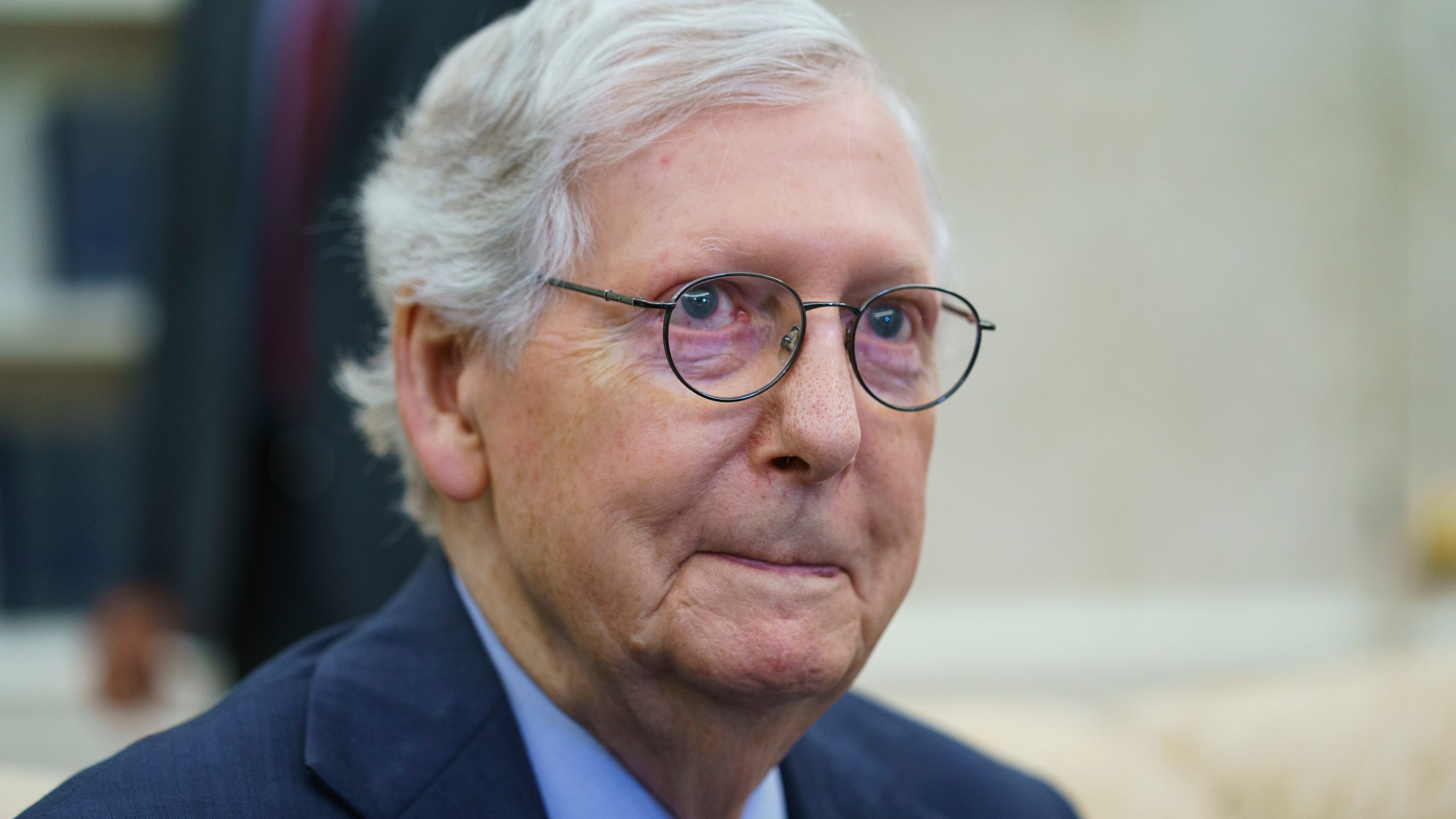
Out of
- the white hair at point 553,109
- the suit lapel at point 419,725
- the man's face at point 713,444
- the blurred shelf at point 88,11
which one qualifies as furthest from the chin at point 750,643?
the blurred shelf at point 88,11

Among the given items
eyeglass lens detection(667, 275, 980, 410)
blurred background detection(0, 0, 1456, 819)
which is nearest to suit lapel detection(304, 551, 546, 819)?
eyeglass lens detection(667, 275, 980, 410)

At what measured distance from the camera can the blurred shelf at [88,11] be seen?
319 cm

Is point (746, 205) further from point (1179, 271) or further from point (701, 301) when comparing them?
point (1179, 271)

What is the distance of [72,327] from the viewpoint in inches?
131

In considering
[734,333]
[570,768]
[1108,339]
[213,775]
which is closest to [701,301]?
[734,333]

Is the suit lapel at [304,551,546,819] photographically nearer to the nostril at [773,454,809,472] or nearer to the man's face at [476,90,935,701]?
the man's face at [476,90,935,701]

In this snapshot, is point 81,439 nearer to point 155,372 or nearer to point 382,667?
point 155,372

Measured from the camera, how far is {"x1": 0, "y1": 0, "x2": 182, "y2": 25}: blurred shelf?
3193mm

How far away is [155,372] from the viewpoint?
8.42 ft

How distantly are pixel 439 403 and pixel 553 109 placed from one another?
0.34m

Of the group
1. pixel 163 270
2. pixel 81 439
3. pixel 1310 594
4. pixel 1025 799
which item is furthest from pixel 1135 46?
pixel 81 439

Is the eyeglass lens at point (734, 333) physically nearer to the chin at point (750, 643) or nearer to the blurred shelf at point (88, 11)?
the chin at point (750, 643)

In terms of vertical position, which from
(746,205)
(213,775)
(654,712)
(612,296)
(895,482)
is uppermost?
(746,205)

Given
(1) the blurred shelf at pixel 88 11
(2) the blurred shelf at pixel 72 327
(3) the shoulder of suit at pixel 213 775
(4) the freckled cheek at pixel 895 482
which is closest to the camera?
(3) the shoulder of suit at pixel 213 775
